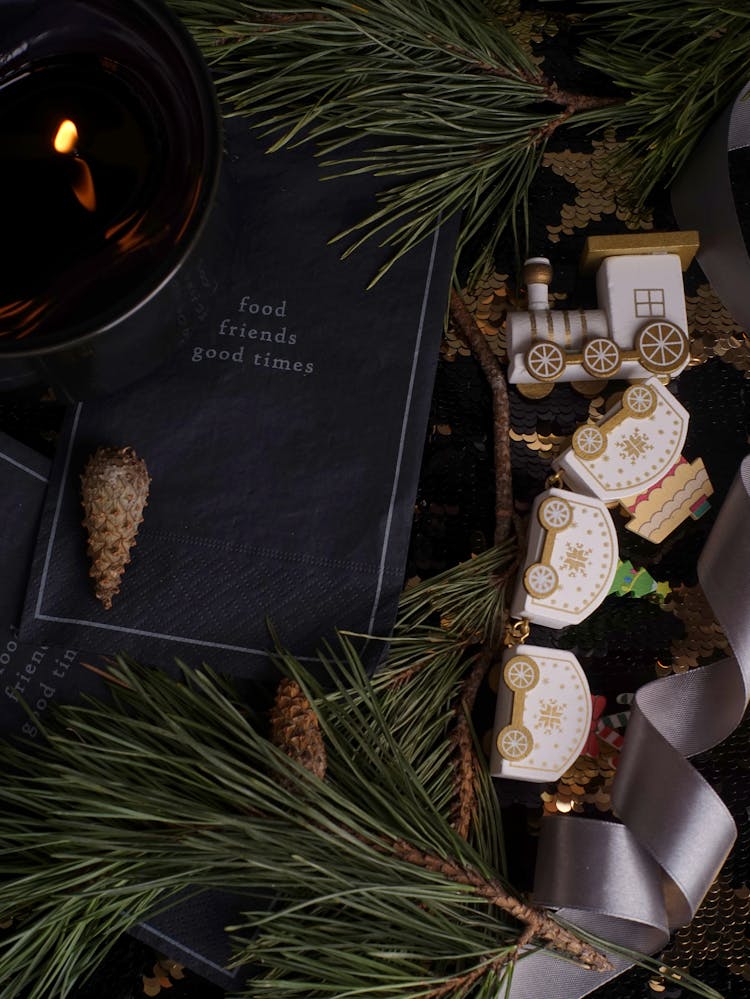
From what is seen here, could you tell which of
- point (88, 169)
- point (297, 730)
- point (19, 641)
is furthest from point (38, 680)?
point (88, 169)

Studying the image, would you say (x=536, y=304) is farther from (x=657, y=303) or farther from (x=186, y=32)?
(x=186, y=32)

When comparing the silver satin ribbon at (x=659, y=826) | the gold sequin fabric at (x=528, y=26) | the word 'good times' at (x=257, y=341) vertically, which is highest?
the gold sequin fabric at (x=528, y=26)

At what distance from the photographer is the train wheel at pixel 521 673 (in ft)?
1.53

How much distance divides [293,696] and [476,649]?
120 mm

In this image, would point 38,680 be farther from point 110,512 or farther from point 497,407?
point 497,407

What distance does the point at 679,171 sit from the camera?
0.52 m

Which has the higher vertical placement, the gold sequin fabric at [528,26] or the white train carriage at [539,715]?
the gold sequin fabric at [528,26]

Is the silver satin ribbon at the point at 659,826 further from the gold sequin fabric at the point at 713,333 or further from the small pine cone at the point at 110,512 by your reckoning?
the small pine cone at the point at 110,512

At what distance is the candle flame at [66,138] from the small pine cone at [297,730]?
0.95 feet

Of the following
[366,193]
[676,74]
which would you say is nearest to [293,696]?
[366,193]

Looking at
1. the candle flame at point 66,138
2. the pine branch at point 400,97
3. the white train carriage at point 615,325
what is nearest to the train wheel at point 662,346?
the white train carriage at point 615,325

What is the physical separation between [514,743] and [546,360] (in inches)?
8.1

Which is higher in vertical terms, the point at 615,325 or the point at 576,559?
the point at 615,325

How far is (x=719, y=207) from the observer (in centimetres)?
49
